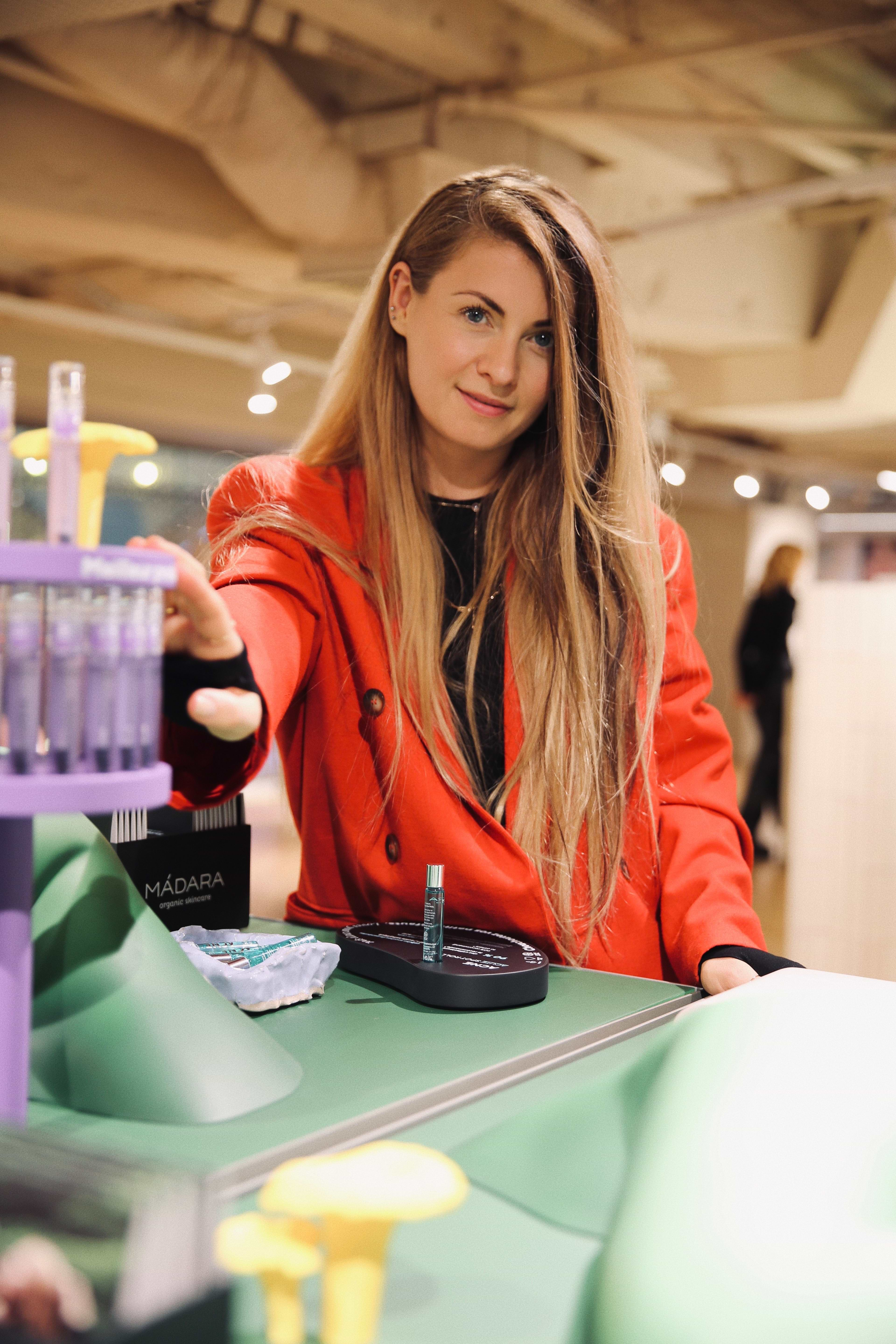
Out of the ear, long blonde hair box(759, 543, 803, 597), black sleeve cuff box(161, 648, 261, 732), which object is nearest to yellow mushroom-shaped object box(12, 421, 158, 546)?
black sleeve cuff box(161, 648, 261, 732)

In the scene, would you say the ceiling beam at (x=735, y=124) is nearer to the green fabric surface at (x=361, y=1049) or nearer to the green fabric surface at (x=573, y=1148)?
the green fabric surface at (x=361, y=1049)

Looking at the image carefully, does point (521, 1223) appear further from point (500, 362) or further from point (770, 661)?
point (770, 661)

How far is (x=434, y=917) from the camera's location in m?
1.08


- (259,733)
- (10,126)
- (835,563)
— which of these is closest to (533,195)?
(259,733)

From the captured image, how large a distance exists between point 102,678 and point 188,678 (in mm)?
197

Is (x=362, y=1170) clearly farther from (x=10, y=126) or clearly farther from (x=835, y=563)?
(x=835, y=563)

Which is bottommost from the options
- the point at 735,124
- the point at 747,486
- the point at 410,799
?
the point at 410,799

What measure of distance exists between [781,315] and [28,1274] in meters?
7.12

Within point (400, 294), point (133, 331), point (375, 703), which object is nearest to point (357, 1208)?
point (375, 703)

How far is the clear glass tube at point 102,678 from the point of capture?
634 mm

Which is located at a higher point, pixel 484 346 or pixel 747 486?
pixel 747 486

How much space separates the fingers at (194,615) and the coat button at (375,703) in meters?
0.50

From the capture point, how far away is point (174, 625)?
2.62 feet

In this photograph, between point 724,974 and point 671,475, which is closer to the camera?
point 724,974
